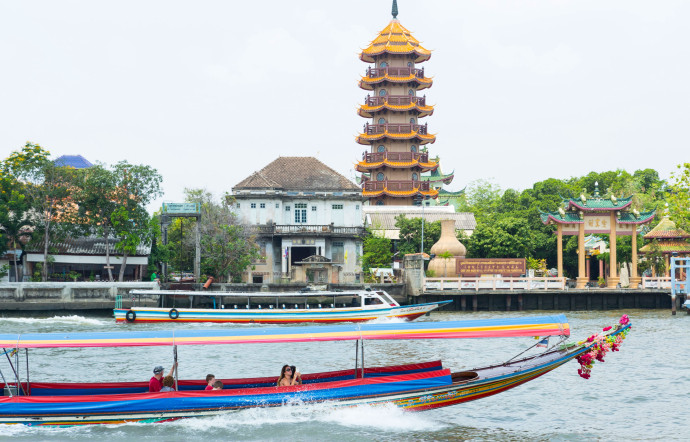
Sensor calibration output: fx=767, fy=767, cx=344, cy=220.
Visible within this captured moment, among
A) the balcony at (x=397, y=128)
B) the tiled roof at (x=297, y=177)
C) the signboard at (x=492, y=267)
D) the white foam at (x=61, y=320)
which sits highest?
the balcony at (x=397, y=128)

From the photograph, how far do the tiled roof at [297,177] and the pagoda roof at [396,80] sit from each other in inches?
572

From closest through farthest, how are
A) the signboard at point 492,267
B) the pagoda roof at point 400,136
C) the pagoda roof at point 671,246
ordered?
1. the signboard at point 492,267
2. the pagoda roof at point 671,246
3. the pagoda roof at point 400,136

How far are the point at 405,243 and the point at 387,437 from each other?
4268 centimetres

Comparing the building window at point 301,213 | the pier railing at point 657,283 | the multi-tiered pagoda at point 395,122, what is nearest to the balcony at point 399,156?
the multi-tiered pagoda at point 395,122

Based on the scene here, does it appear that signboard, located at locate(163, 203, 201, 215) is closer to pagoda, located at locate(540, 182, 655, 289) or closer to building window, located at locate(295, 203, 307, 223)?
building window, located at locate(295, 203, 307, 223)

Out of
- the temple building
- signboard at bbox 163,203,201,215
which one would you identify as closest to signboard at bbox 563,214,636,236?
the temple building

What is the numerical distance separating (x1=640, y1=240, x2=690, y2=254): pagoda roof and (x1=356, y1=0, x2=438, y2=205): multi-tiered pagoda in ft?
70.5

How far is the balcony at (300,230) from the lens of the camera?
5206 cm

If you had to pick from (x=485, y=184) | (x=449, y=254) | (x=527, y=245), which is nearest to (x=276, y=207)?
(x=449, y=254)

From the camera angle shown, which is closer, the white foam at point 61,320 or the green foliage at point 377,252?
the white foam at point 61,320

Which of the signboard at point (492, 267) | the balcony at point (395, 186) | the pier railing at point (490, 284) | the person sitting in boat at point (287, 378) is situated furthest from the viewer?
the balcony at point (395, 186)

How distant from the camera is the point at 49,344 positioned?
14062 millimetres

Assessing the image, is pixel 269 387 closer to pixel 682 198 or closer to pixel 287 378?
pixel 287 378

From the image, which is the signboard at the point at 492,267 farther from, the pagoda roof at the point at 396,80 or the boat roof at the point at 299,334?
the pagoda roof at the point at 396,80
